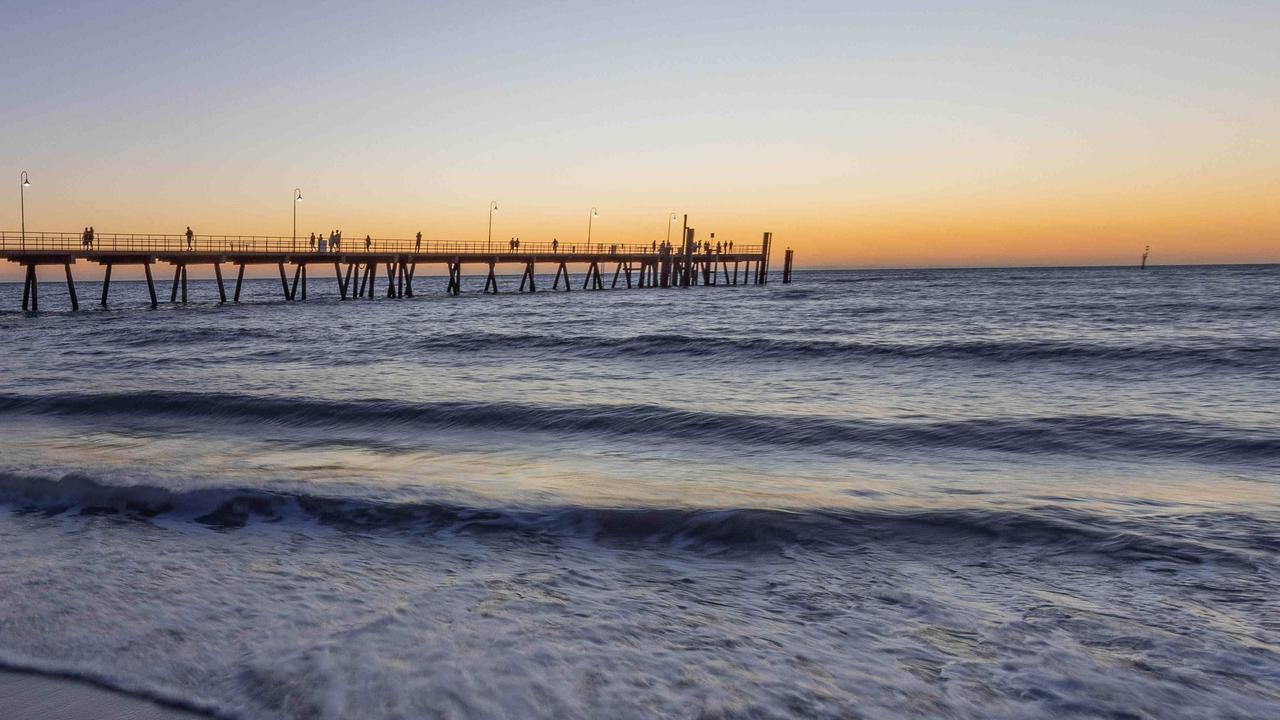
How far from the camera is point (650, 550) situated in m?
4.94

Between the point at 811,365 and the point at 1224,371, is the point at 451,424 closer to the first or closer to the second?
the point at 811,365

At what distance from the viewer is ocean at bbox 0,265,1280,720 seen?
3.09 meters

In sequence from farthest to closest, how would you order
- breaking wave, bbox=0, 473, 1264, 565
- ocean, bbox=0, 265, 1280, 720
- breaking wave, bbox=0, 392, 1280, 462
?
breaking wave, bbox=0, 392, 1280, 462
breaking wave, bbox=0, 473, 1264, 565
ocean, bbox=0, 265, 1280, 720

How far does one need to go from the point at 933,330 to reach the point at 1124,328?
5.09 m

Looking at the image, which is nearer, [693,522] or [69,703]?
[69,703]

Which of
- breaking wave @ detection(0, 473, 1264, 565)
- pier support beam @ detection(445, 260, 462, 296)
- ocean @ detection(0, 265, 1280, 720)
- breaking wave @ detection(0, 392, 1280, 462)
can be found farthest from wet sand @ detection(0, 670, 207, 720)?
pier support beam @ detection(445, 260, 462, 296)

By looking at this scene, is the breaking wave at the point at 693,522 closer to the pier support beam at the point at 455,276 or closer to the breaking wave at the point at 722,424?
the breaking wave at the point at 722,424


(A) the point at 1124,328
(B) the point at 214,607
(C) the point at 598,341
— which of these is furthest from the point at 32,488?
(A) the point at 1124,328

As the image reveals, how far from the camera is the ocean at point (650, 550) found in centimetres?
309

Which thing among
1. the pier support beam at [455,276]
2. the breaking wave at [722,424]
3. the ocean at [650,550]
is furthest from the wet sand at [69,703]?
the pier support beam at [455,276]

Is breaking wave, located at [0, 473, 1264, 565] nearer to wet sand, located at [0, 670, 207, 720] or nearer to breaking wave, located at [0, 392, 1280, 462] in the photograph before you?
wet sand, located at [0, 670, 207, 720]

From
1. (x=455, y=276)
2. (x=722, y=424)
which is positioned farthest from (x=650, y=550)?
(x=455, y=276)

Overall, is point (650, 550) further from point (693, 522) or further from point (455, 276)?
point (455, 276)

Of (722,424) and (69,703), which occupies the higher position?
(69,703)
